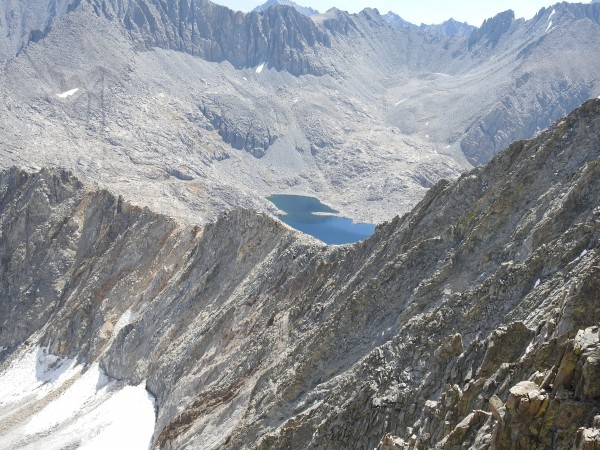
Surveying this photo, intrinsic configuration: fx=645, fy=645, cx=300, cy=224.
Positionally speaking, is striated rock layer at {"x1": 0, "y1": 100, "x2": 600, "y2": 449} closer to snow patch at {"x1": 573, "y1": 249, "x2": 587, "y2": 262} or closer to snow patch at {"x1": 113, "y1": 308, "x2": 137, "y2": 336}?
snow patch at {"x1": 573, "y1": 249, "x2": 587, "y2": 262}

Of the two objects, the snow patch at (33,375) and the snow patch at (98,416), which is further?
the snow patch at (33,375)

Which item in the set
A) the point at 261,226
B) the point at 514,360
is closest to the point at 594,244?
the point at 514,360

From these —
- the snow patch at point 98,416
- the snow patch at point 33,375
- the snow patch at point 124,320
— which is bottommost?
the snow patch at point 98,416

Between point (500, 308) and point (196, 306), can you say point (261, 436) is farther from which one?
point (196, 306)

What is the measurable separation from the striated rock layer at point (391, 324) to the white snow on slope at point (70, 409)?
101 centimetres

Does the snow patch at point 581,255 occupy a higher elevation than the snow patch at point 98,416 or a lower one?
higher

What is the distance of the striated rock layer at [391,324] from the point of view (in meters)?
16.1

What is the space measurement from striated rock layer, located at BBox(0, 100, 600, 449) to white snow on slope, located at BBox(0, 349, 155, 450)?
1.01 metres

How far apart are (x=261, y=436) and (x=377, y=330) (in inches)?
290

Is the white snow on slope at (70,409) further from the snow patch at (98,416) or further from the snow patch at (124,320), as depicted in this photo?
the snow patch at (124,320)

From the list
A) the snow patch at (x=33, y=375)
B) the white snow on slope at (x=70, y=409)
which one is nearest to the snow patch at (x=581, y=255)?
the white snow on slope at (x=70, y=409)

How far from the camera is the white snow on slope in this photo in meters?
48.4

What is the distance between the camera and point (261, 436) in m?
30.2

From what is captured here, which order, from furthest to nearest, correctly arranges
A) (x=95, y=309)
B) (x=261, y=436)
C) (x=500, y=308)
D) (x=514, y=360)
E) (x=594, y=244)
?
(x=95, y=309)
(x=261, y=436)
(x=500, y=308)
(x=594, y=244)
(x=514, y=360)
